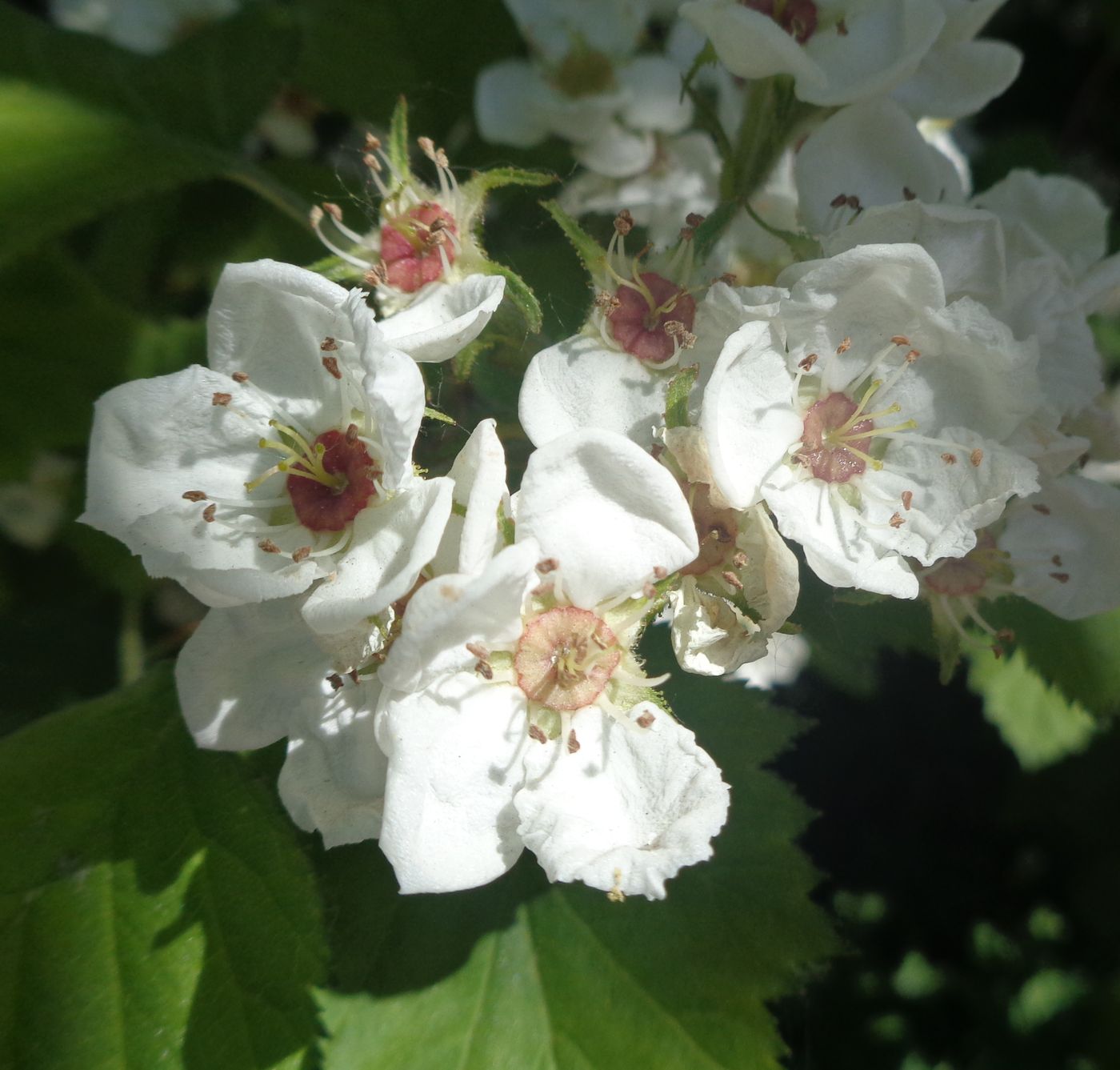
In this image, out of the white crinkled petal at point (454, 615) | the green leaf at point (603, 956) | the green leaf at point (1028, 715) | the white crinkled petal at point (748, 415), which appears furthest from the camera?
the green leaf at point (1028, 715)

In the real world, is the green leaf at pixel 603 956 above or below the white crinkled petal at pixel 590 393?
below

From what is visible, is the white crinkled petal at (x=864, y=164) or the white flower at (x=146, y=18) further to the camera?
the white flower at (x=146, y=18)

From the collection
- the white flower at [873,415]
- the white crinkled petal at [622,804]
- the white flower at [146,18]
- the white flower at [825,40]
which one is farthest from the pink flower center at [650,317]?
the white flower at [146,18]

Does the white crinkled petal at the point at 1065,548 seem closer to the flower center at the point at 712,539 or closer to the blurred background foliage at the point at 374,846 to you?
the blurred background foliage at the point at 374,846

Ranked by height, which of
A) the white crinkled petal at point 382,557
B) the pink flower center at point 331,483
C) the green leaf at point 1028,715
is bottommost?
the green leaf at point 1028,715

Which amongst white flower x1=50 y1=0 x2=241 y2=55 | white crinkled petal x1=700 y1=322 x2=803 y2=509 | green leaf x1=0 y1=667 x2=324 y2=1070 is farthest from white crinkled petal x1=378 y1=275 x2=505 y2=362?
white flower x1=50 y1=0 x2=241 y2=55
